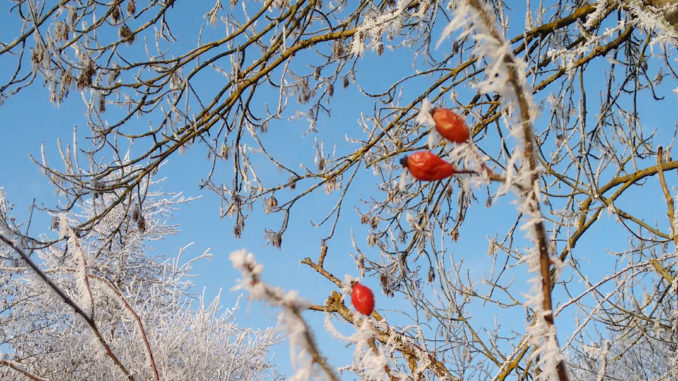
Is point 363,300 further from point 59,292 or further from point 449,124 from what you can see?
point 59,292

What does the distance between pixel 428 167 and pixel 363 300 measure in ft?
0.74

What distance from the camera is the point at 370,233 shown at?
3.91 m

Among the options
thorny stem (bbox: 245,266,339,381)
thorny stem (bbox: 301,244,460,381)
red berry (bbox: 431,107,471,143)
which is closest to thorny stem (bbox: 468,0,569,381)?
red berry (bbox: 431,107,471,143)

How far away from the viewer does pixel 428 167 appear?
1.92 feet

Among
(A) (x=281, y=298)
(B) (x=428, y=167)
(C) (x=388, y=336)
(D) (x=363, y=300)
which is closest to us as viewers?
(A) (x=281, y=298)

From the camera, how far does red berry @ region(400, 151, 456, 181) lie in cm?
58

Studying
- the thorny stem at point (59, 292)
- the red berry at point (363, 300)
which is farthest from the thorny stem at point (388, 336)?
the thorny stem at point (59, 292)

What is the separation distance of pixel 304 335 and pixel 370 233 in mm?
3428

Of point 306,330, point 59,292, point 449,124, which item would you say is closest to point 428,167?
point 449,124

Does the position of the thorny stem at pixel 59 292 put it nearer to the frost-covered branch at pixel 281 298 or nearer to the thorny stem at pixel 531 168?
the frost-covered branch at pixel 281 298

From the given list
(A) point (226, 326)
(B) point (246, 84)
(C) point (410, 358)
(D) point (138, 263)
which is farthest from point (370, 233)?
(D) point (138, 263)

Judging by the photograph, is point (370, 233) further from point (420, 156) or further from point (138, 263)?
point (138, 263)

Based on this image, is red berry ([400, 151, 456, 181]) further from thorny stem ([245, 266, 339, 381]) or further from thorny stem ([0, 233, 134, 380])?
thorny stem ([0, 233, 134, 380])

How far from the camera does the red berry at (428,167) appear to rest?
0.58m
